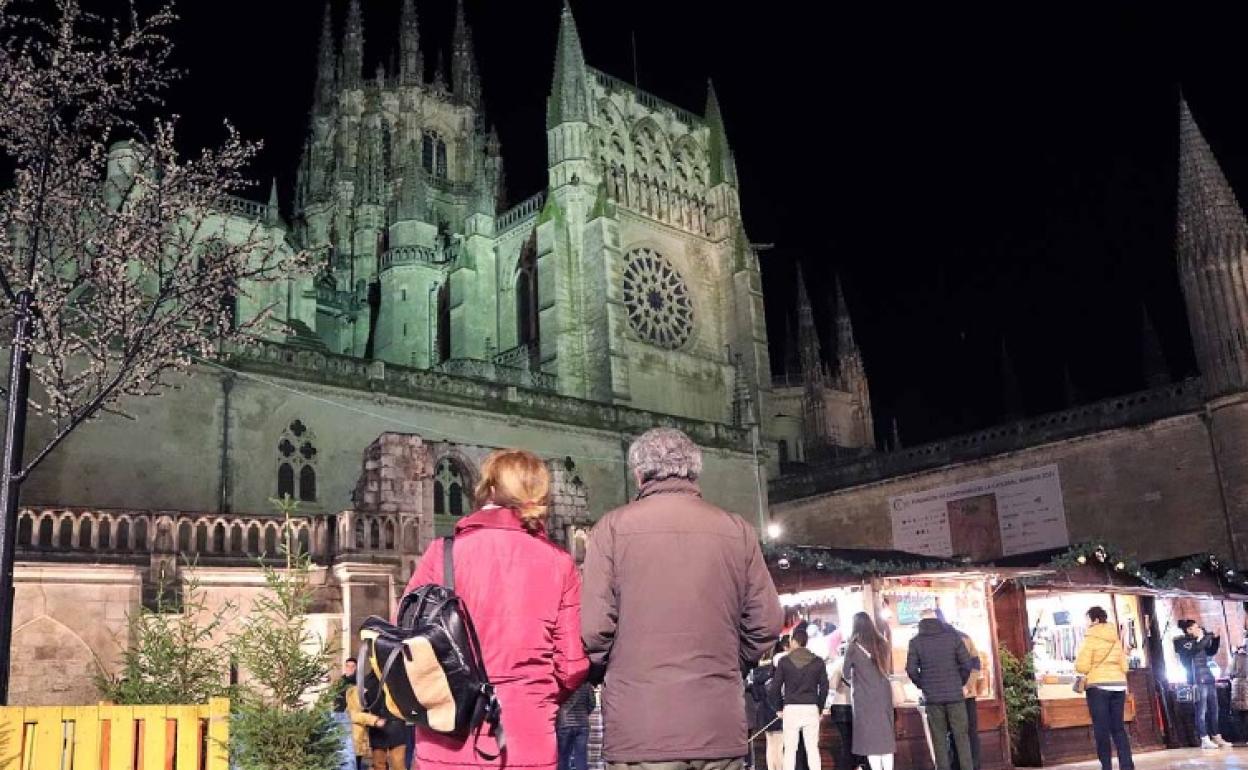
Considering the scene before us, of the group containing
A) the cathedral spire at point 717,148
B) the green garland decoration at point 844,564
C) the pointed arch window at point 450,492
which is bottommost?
the green garland decoration at point 844,564

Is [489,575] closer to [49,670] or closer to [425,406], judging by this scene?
[49,670]

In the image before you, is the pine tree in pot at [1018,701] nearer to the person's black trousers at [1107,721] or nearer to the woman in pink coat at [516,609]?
the person's black trousers at [1107,721]

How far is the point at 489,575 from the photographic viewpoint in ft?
11.9

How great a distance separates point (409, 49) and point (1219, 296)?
132 ft

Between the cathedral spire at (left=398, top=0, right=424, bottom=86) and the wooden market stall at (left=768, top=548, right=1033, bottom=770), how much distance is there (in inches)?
1748

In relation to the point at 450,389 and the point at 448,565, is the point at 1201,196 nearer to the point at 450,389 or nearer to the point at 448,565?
the point at 450,389

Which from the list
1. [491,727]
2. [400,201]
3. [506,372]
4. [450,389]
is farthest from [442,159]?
[491,727]

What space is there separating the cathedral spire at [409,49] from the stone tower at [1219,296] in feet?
120

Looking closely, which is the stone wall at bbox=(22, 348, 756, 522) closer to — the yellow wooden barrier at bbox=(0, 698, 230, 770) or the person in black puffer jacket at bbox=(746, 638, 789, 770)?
the person in black puffer jacket at bbox=(746, 638, 789, 770)

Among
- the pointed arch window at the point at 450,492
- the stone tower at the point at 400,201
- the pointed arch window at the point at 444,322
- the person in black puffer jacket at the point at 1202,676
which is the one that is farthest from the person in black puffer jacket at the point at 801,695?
the pointed arch window at the point at 444,322

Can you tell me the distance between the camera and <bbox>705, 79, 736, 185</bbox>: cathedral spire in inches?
1780

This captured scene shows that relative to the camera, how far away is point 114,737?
20.2 ft

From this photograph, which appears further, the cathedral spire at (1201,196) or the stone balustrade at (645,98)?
the stone balustrade at (645,98)

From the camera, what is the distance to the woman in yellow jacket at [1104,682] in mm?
9953
